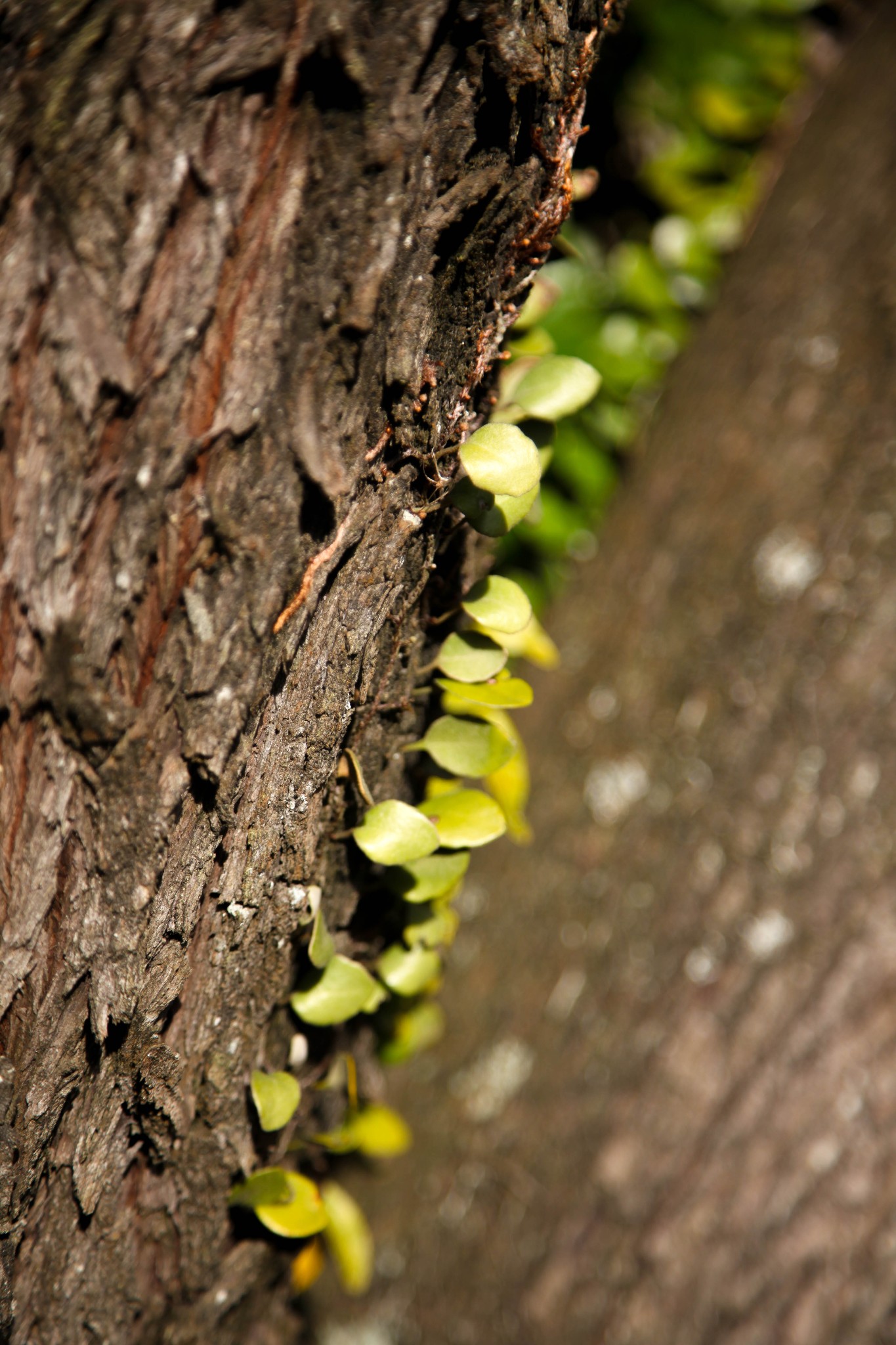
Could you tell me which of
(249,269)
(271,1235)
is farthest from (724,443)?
(271,1235)

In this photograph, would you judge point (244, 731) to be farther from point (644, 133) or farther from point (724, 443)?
point (644, 133)

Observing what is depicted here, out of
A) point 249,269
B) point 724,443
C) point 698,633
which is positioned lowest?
point 698,633

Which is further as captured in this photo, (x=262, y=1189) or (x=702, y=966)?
(x=702, y=966)

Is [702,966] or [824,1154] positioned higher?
[702,966]

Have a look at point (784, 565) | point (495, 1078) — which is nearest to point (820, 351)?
point (784, 565)

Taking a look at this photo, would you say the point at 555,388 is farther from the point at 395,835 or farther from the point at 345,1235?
the point at 345,1235

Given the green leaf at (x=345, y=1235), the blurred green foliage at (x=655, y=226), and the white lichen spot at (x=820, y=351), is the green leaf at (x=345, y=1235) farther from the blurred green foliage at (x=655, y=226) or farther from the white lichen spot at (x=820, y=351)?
the white lichen spot at (x=820, y=351)

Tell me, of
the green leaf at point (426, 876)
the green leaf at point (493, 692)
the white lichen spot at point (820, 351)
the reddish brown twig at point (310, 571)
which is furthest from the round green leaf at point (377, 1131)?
the white lichen spot at point (820, 351)
